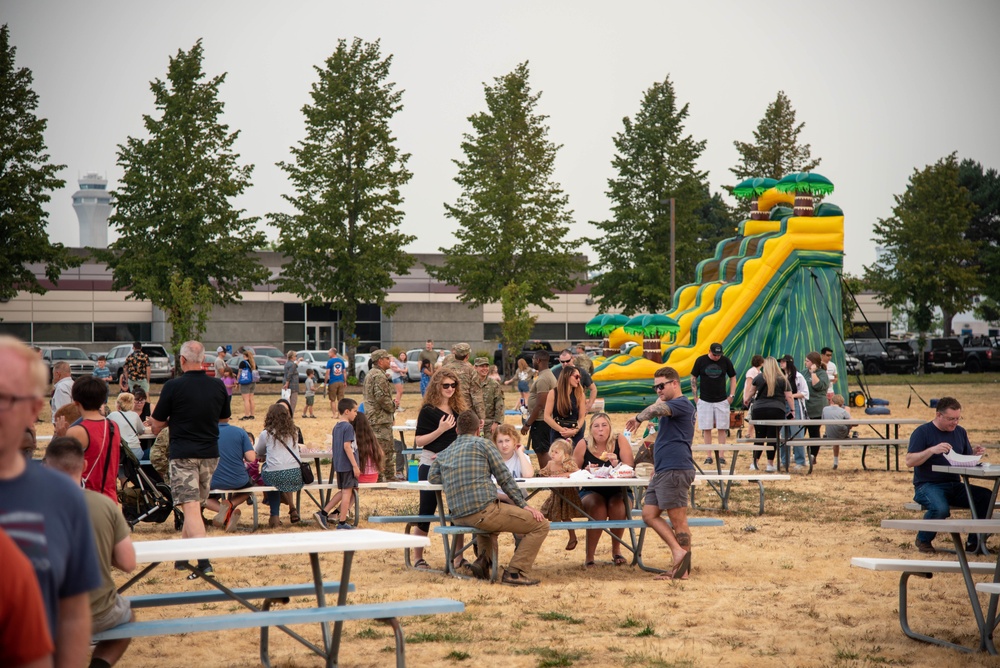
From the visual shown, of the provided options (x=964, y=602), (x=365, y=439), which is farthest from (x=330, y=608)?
(x=365, y=439)

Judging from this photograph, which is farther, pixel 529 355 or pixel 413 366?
pixel 529 355

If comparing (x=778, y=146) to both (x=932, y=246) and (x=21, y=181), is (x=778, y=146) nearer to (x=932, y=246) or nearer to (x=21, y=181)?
(x=932, y=246)

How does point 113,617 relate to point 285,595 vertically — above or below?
above

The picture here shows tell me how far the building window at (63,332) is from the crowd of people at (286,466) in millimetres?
36646

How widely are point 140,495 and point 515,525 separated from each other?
4010 mm

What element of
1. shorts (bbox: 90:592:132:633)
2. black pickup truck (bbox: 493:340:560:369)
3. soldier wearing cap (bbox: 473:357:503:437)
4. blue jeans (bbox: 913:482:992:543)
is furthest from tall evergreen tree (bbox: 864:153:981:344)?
shorts (bbox: 90:592:132:633)

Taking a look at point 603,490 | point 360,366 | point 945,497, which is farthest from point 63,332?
point 945,497

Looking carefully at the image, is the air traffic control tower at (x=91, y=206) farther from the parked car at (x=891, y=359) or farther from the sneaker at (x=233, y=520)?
the sneaker at (x=233, y=520)

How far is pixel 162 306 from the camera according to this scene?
4034 cm

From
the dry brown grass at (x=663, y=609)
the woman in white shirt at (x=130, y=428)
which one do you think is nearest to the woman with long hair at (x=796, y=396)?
the dry brown grass at (x=663, y=609)

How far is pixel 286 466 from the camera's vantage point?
11.8 m

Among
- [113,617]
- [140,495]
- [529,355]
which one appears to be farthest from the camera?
[529,355]

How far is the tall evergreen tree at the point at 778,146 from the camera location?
52.4m

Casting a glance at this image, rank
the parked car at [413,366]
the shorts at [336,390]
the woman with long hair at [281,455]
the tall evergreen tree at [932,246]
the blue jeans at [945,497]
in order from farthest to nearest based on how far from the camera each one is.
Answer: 1. the tall evergreen tree at [932,246]
2. the parked car at [413,366]
3. the shorts at [336,390]
4. the woman with long hair at [281,455]
5. the blue jeans at [945,497]
